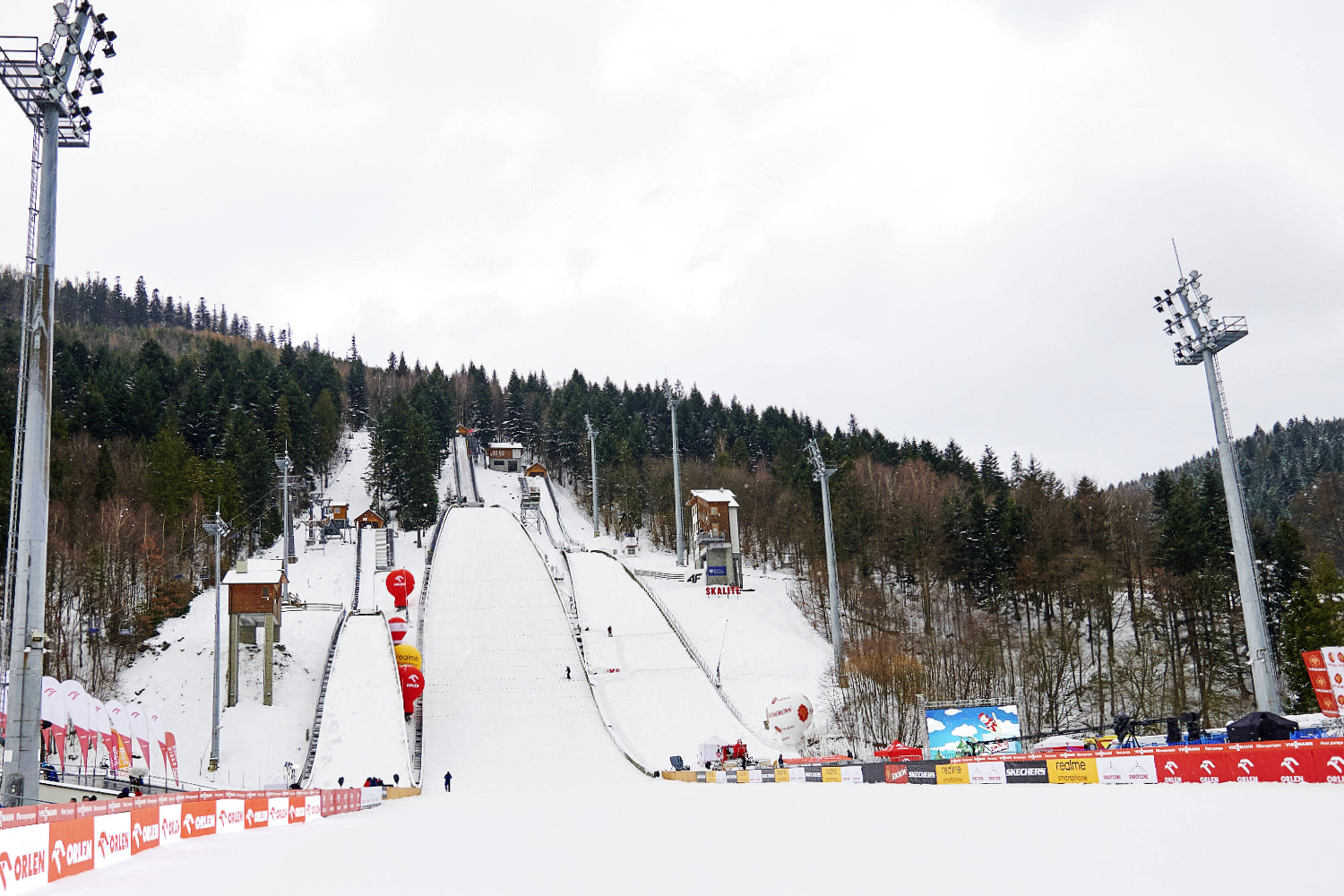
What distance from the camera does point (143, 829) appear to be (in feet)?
40.0

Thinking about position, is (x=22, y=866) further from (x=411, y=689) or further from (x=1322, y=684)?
(x=411, y=689)

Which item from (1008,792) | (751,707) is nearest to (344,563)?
(751,707)

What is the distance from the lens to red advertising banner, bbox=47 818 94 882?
356 inches

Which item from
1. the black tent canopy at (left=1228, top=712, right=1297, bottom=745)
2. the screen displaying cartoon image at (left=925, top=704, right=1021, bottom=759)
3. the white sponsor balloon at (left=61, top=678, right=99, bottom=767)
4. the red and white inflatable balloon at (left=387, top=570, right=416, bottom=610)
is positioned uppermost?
the red and white inflatable balloon at (left=387, top=570, right=416, bottom=610)

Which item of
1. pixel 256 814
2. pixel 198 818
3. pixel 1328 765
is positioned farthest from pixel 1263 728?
pixel 256 814

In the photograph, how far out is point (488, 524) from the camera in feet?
242

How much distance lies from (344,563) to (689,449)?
209ft

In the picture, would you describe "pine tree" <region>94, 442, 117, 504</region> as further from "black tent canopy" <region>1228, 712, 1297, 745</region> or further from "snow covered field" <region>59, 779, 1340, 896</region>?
"black tent canopy" <region>1228, 712, 1297, 745</region>

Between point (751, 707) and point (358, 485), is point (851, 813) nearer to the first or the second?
point (751, 707)

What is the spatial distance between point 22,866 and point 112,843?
276 centimetres

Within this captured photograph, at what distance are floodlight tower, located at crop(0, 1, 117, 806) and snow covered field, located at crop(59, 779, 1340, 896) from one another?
3.58m

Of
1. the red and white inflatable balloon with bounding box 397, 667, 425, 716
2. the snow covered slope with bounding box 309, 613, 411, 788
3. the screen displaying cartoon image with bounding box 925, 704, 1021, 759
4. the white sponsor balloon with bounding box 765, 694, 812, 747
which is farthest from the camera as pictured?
the red and white inflatable balloon with bounding box 397, 667, 425, 716

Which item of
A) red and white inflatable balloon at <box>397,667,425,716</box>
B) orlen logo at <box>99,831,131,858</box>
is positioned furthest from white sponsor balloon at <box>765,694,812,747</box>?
orlen logo at <box>99,831,131,858</box>

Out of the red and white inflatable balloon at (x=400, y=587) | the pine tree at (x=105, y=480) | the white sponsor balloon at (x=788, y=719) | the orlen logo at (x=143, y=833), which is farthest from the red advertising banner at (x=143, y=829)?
the pine tree at (x=105, y=480)
